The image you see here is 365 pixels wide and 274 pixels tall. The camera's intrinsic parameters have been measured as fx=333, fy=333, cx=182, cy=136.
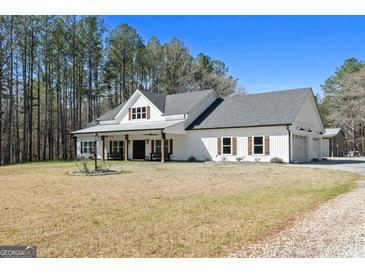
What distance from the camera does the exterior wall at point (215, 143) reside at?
Answer: 22.9 meters

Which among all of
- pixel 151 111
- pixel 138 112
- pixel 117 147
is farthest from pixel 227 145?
pixel 117 147

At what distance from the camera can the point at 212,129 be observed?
25.8 metres

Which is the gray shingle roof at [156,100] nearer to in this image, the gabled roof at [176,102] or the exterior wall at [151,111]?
the gabled roof at [176,102]

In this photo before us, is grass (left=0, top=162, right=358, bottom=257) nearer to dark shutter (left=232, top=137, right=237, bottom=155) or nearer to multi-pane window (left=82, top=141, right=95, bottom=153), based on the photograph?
dark shutter (left=232, top=137, right=237, bottom=155)

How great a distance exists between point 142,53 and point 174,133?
2088cm

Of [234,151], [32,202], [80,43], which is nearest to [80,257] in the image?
[32,202]

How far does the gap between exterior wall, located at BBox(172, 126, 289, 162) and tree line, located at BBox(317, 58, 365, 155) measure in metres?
21.0

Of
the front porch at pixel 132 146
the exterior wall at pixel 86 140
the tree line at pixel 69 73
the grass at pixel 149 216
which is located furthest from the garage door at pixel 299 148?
the tree line at pixel 69 73

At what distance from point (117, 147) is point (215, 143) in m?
10.1

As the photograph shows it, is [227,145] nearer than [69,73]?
Yes

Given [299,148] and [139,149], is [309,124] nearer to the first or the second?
[299,148]

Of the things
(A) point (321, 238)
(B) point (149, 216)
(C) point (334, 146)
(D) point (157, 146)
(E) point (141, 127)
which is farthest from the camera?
(C) point (334, 146)

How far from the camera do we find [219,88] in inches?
1911

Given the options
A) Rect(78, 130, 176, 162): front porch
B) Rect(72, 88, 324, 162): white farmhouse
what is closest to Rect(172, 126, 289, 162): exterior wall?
Rect(72, 88, 324, 162): white farmhouse
